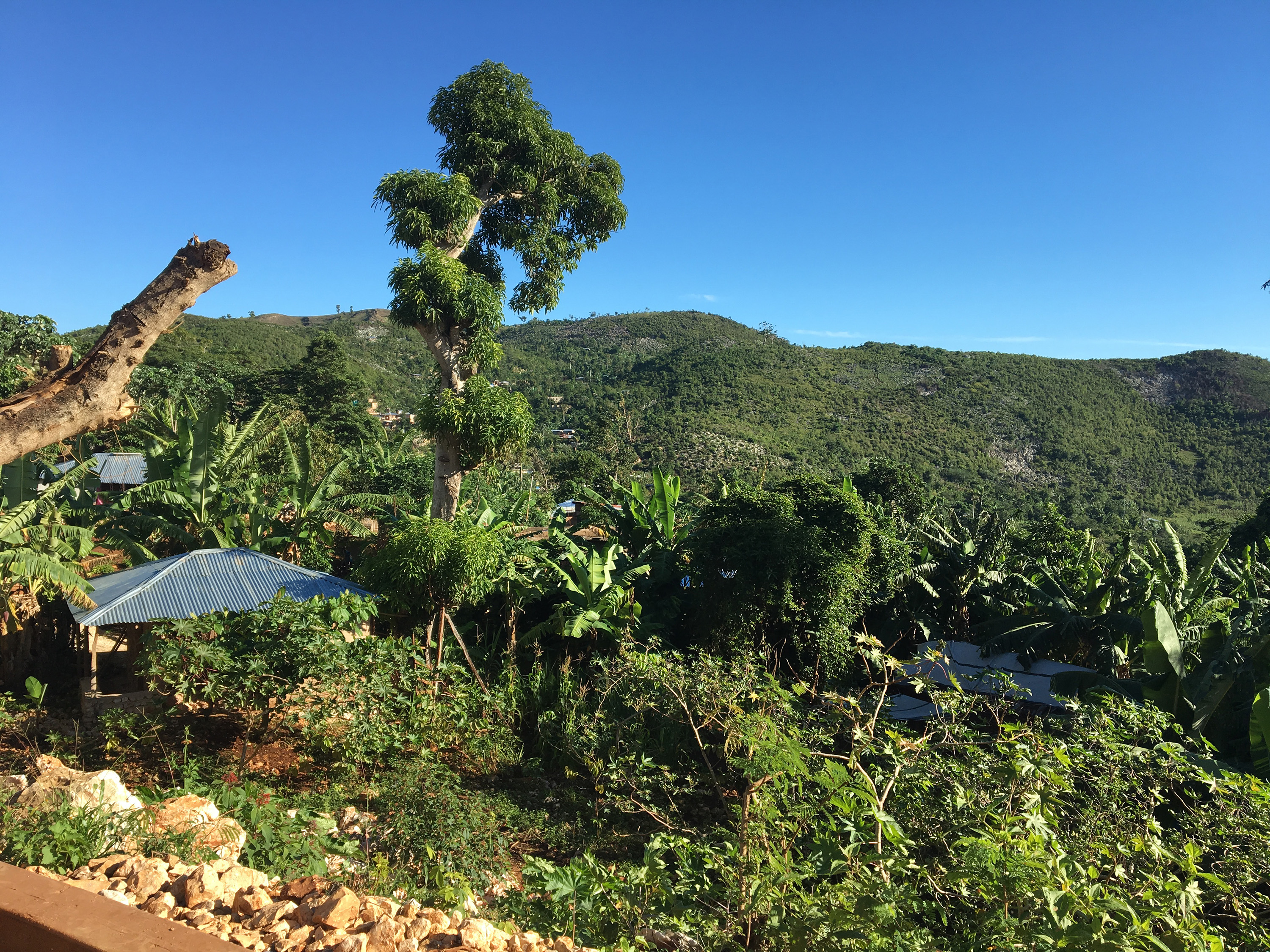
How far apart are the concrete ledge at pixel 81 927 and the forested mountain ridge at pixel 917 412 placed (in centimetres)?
3215

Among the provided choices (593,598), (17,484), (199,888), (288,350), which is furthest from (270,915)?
(288,350)

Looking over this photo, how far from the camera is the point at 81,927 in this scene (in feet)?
5.22

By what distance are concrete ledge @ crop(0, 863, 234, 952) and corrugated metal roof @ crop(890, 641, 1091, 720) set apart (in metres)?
7.13

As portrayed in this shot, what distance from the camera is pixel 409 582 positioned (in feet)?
25.1

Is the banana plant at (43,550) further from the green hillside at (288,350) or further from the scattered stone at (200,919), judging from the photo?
the green hillside at (288,350)

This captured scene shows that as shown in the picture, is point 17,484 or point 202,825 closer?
point 202,825

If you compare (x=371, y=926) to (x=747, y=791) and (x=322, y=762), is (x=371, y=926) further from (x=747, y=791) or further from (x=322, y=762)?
(x=322, y=762)

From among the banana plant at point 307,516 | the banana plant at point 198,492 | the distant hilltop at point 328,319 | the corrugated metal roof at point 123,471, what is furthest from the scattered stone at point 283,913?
the distant hilltop at point 328,319

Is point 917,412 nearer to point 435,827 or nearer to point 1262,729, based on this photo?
point 1262,729

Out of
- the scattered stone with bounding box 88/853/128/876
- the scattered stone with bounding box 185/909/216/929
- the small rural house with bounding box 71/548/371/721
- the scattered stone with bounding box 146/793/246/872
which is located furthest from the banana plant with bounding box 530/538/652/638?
the scattered stone with bounding box 185/909/216/929

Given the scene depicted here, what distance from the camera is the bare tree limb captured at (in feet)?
7.83

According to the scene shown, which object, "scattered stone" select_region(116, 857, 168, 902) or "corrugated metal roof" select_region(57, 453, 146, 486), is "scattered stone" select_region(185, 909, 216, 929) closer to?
"scattered stone" select_region(116, 857, 168, 902)

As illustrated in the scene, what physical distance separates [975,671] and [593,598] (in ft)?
15.6

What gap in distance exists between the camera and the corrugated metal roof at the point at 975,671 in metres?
8.02
